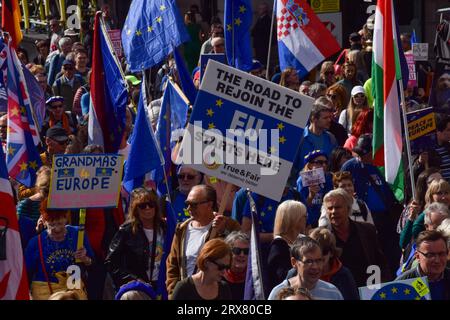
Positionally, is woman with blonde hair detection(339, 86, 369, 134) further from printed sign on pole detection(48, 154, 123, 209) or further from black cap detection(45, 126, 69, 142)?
printed sign on pole detection(48, 154, 123, 209)

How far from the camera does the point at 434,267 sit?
876cm

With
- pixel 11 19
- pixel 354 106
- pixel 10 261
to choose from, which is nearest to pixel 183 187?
pixel 10 261

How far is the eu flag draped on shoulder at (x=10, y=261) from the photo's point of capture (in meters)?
8.19

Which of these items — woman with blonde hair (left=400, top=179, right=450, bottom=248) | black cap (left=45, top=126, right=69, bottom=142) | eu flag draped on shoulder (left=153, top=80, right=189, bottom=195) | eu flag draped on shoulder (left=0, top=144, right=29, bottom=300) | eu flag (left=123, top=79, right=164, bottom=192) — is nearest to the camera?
eu flag draped on shoulder (left=0, top=144, right=29, bottom=300)

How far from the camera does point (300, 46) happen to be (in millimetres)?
14367

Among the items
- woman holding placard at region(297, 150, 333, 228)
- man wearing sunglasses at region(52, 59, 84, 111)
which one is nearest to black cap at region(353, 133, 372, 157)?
woman holding placard at region(297, 150, 333, 228)

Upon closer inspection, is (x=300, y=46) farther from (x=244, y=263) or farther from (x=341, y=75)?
(x=244, y=263)

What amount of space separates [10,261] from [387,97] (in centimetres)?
428

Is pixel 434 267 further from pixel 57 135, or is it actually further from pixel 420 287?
pixel 57 135

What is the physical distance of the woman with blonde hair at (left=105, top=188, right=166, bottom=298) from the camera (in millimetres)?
9906

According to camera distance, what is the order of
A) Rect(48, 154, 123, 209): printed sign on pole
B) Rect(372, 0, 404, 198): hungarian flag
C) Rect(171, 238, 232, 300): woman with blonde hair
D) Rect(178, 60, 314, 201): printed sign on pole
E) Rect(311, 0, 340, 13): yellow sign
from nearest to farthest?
Rect(171, 238, 232, 300): woman with blonde hair, Rect(178, 60, 314, 201): printed sign on pole, Rect(48, 154, 123, 209): printed sign on pole, Rect(372, 0, 404, 198): hungarian flag, Rect(311, 0, 340, 13): yellow sign

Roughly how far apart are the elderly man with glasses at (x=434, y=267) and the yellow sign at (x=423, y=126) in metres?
3.38

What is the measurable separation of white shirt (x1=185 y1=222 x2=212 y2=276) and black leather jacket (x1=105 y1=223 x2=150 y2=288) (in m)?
0.42

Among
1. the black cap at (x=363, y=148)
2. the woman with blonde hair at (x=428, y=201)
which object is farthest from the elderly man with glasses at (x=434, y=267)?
the black cap at (x=363, y=148)
